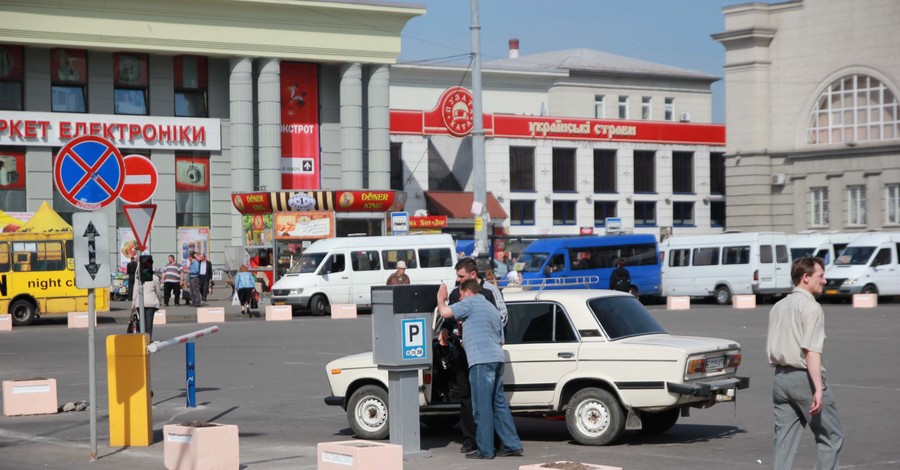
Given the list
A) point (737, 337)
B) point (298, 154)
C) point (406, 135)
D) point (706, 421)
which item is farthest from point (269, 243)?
point (706, 421)

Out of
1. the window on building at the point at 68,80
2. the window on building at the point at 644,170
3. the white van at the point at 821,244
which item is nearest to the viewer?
the white van at the point at 821,244

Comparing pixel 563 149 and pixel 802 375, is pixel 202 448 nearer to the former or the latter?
pixel 802 375

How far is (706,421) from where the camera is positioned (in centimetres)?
1396

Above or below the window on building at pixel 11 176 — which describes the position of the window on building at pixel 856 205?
below

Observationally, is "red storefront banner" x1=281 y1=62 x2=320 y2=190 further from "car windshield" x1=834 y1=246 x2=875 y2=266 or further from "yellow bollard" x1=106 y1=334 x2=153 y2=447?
"yellow bollard" x1=106 y1=334 x2=153 y2=447

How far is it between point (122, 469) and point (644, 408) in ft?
15.7

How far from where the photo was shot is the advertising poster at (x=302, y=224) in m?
43.6

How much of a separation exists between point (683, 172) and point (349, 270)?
3544 centimetres

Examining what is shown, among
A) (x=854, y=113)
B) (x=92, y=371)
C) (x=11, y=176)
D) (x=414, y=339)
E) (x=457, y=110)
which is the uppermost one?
(x=457, y=110)

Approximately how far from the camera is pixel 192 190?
172 feet

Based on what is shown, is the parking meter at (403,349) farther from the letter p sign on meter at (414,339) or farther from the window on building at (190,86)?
the window on building at (190,86)

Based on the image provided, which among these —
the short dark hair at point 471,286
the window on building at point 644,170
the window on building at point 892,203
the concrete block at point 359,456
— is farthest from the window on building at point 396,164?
the concrete block at point 359,456

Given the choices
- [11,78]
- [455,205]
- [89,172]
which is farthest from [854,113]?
[89,172]

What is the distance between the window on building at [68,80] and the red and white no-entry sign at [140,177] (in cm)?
3517
